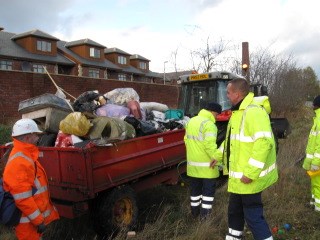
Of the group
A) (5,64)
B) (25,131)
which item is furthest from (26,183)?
(5,64)

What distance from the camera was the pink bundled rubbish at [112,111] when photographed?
18.9ft

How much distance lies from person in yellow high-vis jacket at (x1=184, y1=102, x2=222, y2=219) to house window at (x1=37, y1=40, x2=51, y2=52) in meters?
32.0

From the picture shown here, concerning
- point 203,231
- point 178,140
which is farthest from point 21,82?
point 203,231

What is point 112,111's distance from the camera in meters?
5.77

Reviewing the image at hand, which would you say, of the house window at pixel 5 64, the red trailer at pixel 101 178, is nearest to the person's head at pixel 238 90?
the red trailer at pixel 101 178

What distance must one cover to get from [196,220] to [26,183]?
274 centimetres

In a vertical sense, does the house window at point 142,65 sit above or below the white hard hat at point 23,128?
above

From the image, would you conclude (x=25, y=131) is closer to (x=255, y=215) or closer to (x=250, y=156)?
(x=250, y=156)

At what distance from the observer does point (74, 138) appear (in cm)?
472

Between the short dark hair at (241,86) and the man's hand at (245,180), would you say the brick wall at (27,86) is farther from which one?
the man's hand at (245,180)

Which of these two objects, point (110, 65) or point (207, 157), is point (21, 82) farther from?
point (110, 65)

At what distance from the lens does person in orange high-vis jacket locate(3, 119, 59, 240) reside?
3.00m

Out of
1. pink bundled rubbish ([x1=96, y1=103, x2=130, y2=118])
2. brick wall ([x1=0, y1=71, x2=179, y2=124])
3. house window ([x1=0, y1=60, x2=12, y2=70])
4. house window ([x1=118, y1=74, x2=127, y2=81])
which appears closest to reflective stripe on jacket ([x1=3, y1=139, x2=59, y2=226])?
pink bundled rubbish ([x1=96, y1=103, x2=130, y2=118])

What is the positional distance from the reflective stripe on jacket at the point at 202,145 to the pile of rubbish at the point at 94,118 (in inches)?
28.9
